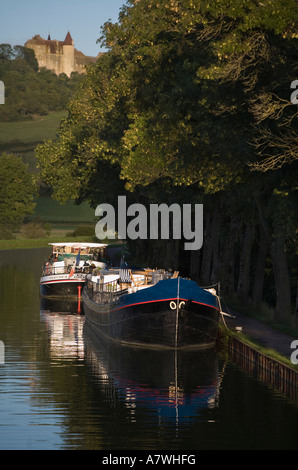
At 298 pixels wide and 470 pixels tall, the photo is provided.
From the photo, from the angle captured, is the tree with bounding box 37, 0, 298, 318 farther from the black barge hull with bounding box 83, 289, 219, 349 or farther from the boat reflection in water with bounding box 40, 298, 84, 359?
the boat reflection in water with bounding box 40, 298, 84, 359

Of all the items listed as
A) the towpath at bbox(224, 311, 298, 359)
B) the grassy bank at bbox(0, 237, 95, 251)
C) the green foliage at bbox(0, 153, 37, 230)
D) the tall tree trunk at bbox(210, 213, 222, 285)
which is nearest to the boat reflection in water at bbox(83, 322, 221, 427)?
the towpath at bbox(224, 311, 298, 359)

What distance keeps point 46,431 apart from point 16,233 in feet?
504

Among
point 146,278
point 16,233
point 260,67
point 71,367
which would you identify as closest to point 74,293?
point 146,278

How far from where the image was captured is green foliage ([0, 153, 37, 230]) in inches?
6811

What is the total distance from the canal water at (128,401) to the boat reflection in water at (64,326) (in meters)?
0.16

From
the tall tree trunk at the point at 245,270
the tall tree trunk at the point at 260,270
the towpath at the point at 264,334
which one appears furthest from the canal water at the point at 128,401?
the tall tree trunk at the point at 260,270

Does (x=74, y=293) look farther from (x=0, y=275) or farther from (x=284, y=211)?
(x=284, y=211)

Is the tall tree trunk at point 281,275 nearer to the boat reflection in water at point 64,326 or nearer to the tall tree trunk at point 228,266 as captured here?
the boat reflection in water at point 64,326

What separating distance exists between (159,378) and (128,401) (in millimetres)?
3690

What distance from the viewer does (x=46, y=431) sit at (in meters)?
20.8

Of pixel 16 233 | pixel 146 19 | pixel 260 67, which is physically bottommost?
pixel 16 233

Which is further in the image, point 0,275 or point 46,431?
point 0,275

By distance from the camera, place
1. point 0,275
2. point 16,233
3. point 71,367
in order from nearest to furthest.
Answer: point 71,367, point 0,275, point 16,233

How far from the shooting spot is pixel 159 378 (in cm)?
2822
